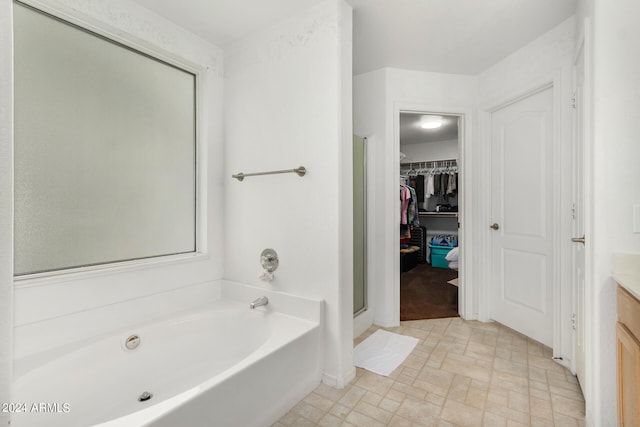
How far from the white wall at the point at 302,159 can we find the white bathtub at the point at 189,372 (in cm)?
17

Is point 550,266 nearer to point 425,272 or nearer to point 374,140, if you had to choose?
point 374,140

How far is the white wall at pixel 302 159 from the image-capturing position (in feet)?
6.06

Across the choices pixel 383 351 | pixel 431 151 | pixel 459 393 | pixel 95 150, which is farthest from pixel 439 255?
pixel 95 150

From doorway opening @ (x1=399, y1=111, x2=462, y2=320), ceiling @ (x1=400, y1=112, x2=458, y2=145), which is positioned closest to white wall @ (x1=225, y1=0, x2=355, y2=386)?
doorway opening @ (x1=399, y1=111, x2=462, y2=320)

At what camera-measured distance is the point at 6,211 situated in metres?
0.49

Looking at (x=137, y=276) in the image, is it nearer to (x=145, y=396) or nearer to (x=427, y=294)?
(x=145, y=396)

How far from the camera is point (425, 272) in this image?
486 cm

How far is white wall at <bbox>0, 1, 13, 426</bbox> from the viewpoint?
474 millimetres

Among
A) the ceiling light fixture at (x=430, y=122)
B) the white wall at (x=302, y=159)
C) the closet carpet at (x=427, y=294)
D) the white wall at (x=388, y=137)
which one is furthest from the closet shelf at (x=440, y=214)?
the white wall at (x=302, y=159)

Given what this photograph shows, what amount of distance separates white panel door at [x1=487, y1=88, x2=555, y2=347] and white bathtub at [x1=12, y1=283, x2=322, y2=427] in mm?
1837

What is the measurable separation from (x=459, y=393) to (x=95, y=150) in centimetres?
255

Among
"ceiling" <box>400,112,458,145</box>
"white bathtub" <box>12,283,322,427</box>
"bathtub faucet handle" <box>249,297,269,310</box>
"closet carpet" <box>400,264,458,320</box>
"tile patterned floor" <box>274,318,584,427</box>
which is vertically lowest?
"tile patterned floor" <box>274,318,584,427</box>

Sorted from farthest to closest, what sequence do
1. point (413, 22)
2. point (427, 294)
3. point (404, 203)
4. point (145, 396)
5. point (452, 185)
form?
point (452, 185)
point (404, 203)
point (427, 294)
point (413, 22)
point (145, 396)

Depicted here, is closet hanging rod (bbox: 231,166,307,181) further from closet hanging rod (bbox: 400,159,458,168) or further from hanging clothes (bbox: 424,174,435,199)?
closet hanging rod (bbox: 400,159,458,168)
